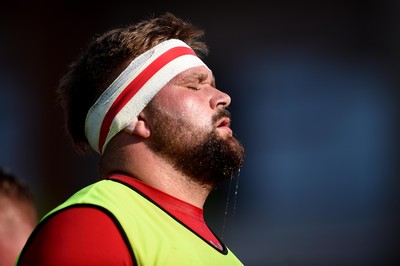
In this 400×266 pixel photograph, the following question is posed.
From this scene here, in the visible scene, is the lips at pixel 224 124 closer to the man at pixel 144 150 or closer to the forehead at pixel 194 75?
the man at pixel 144 150

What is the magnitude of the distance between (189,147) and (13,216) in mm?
1249

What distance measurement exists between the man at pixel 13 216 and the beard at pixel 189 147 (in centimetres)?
113

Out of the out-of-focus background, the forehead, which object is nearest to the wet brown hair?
the forehead

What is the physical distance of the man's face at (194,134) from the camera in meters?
3.04

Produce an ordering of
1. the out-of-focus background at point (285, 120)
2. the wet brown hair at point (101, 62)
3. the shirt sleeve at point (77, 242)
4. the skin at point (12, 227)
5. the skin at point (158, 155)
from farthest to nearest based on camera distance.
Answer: the out-of-focus background at point (285, 120), the skin at point (12, 227), the wet brown hair at point (101, 62), the skin at point (158, 155), the shirt sleeve at point (77, 242)

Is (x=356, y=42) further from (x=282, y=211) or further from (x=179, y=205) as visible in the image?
(x=179, y=205)

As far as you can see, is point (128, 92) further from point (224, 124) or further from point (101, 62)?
point (224, 124)

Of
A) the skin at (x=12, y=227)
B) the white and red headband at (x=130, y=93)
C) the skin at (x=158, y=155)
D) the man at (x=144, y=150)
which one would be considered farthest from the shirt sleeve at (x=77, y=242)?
the skin at (x=12, y=227)

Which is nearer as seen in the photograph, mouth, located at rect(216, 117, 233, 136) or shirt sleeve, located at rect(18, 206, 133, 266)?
shirt sleeve, located at rect(18, 206, 133, 266)

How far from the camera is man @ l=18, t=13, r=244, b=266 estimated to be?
2574 millimetres

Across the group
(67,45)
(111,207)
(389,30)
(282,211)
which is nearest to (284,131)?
(282,211)

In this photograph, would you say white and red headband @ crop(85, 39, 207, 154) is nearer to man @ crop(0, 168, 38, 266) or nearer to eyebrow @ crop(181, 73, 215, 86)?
eyebrow @ crop(181, 73, 215, 86)

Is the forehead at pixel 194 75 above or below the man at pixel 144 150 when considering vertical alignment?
above

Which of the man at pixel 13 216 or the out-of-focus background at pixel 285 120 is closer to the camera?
the man at pixel 13 216
